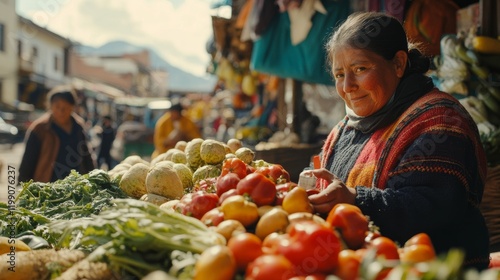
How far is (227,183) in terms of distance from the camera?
2195 mm

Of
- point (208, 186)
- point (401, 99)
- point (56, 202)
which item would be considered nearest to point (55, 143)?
point (56, 202)

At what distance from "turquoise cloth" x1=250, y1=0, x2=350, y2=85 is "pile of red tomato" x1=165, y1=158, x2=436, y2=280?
3146mm

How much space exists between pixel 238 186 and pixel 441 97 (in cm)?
106

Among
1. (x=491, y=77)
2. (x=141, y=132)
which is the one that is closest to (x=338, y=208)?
(x=491, y=77)

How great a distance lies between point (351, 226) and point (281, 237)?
0.94ft

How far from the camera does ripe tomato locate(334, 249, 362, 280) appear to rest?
1458 millimetres

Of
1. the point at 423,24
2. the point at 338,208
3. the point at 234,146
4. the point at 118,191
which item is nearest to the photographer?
the point at 338,208

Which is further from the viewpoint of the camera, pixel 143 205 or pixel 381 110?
pixel 381 110

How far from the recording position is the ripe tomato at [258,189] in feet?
6.56

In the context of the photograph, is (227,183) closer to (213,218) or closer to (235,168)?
(235,168)

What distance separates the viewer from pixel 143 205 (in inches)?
73.3

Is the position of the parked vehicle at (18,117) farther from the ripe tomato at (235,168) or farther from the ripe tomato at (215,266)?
the ripe tomato at (215,266)

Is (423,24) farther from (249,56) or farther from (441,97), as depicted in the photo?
Answer: (249,56)

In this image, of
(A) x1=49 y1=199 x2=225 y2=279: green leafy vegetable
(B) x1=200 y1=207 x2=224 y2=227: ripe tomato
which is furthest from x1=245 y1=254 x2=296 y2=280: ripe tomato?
(B) x1=200 y1=207 x2=224 y2=227: ripe tomato
